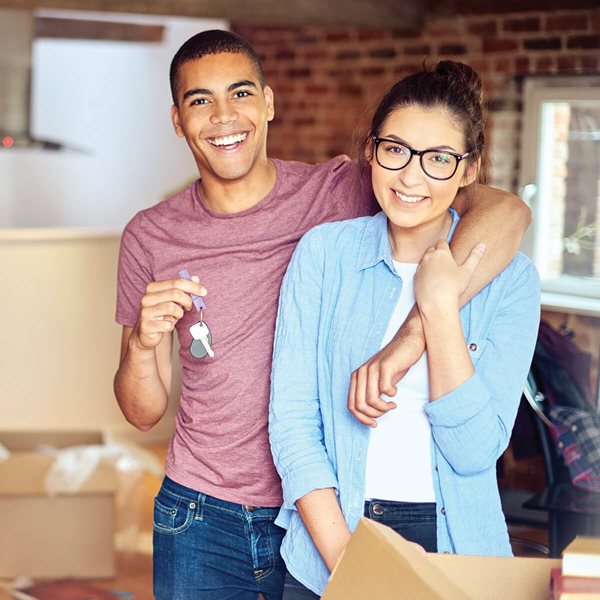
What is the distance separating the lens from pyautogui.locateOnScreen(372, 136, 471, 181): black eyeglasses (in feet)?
4.65

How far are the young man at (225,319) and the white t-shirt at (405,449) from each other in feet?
0.97

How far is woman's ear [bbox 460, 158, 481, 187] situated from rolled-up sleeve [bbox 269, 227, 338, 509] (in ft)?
0.73

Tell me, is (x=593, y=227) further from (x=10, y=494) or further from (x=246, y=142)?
(x=246, y=142)

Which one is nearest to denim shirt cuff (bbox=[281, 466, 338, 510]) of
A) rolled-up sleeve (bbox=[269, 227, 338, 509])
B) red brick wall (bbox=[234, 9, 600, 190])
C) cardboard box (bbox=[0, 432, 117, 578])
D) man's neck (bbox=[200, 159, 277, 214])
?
rolled-up sleeve (bbox=[269, 227, 338, 509])

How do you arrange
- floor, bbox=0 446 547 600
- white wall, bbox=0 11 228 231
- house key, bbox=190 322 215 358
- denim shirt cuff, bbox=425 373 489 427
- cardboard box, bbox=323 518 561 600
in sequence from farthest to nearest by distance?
white wall, bbox=0 11 228 231, floor, bbox=0 446 547 600, house key, bbox=190 322 215 358, denim shirt cuff, bbox=425 373 489 427, cardboard box, bbox=323 518 561 600

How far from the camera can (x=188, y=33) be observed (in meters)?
6.84

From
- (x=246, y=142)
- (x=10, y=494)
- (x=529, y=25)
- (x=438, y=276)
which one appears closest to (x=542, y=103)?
(x=529, y=25)

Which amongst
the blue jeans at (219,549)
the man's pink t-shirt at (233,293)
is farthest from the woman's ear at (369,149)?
the blue jeans at (219,549)

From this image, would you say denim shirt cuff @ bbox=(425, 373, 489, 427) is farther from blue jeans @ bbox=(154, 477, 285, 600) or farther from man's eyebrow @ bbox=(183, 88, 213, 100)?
man's eyebrow @ bbox=(183, 88, 213, 100)

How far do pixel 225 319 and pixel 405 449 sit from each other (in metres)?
0.42

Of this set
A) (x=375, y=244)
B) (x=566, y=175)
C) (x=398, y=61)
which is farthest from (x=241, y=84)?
(x=398, y=61)

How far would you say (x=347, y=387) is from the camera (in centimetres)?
147

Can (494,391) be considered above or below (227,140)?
below

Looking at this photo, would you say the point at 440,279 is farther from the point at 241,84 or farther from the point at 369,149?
the point at 241,84
